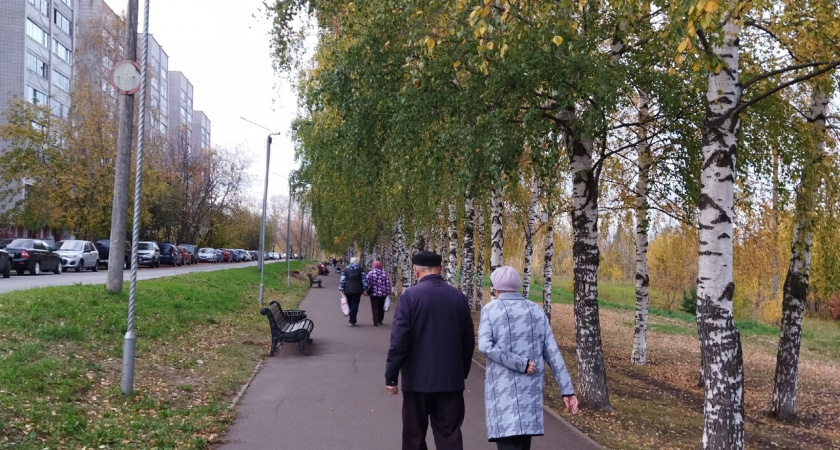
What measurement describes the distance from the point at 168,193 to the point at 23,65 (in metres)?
14.4

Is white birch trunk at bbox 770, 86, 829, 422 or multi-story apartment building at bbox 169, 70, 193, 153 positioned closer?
white birch trunk at bbox 770, 86, 829, 422

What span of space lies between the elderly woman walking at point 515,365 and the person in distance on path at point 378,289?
11.6 meters

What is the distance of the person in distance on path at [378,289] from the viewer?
1680 centimetres

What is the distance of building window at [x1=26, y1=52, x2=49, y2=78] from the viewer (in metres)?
51.6

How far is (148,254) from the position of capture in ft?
137

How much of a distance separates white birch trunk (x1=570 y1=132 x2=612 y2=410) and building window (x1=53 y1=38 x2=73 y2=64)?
5883 cm

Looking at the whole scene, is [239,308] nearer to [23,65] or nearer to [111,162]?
[111,162]

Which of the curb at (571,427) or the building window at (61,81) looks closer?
the curb at (571,427)

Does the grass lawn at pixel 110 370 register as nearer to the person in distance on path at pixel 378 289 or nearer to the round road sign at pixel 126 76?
the person in distance on path at pixel 378 289

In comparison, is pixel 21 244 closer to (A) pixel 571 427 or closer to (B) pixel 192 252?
(A) pixel 571 427

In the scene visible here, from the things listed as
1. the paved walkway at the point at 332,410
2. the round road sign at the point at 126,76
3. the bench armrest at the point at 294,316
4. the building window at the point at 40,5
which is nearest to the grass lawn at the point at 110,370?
the paved walkway at the point at 332,410

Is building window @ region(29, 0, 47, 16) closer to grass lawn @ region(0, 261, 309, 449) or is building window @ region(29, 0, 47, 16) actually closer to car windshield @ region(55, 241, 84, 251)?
car windshield @ region(55, 241, 84, 251)

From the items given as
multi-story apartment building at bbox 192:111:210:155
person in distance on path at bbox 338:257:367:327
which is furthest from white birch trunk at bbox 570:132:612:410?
multi-story apartment building at bbox 192:111:210:155

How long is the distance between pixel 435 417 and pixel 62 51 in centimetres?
6353
